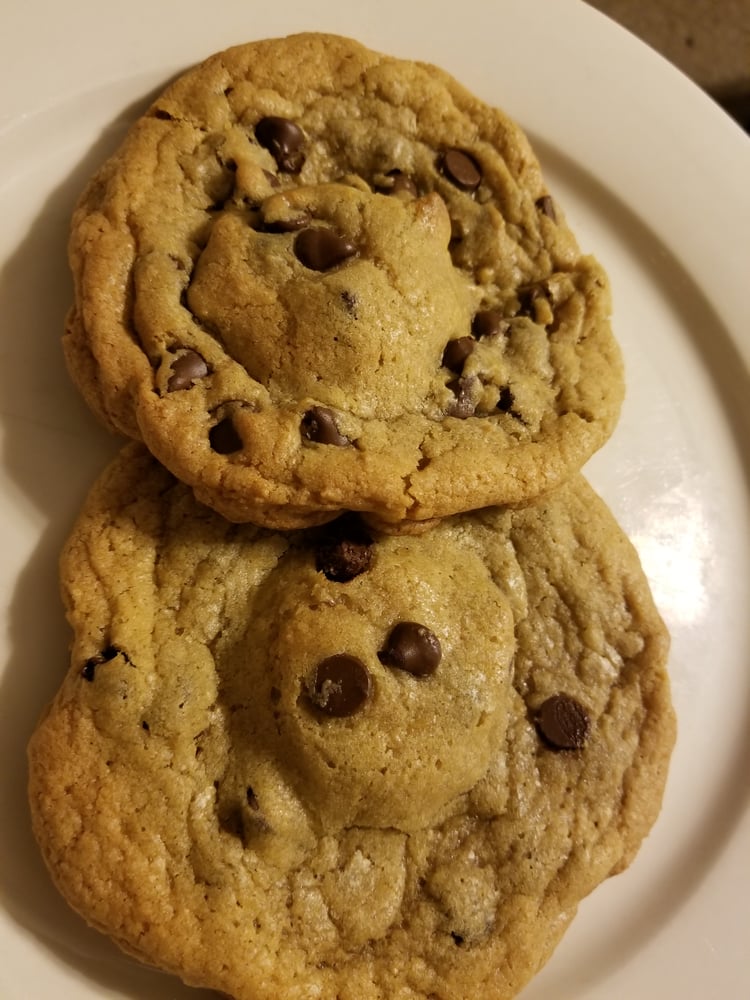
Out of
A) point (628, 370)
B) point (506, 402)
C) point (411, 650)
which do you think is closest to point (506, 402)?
point (506, 402)

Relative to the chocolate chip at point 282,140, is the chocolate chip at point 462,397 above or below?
below

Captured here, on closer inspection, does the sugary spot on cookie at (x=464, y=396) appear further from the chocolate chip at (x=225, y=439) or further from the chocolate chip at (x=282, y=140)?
the chocolate chip at (x=282, y=140)

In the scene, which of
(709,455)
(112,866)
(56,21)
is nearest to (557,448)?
(709,455)

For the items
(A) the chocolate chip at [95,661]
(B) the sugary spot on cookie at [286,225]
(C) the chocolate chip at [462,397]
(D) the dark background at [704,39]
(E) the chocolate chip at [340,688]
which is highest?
(D) the dark background at [704,39]

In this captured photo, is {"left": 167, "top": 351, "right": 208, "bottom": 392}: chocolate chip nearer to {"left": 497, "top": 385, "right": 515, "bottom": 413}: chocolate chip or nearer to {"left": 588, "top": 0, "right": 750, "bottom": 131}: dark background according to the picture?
{"left": 497, "top": 385, "right": 515, "bottom": 413}: chocolate chip

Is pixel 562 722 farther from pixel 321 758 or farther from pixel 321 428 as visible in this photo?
pixel 321 428

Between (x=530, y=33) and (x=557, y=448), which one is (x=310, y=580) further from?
(x=530, y=33)

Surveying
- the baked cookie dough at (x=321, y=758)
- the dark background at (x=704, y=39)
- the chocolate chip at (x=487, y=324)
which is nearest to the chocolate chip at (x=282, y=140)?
the chocolate chip at (x=487, y=324)
